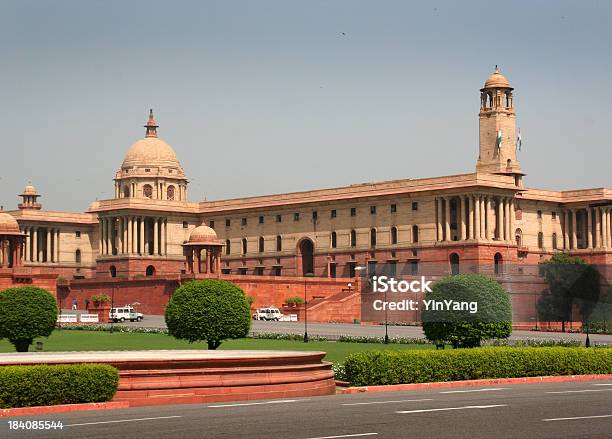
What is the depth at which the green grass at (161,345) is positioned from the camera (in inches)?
2104

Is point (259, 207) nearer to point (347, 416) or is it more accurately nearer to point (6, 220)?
point (6, 220)

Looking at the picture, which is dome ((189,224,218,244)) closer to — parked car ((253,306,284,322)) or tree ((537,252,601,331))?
parked car ((253,306,284,322))

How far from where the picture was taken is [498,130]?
4373 inches

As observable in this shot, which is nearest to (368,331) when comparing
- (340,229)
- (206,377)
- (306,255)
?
(340,229)

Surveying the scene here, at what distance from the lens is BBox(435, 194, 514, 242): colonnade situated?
104 metres

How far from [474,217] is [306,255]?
1892cm

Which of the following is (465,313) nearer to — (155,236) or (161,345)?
(161,345)

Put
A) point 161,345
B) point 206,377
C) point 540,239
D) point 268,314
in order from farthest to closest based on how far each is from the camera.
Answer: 1. point 540,239
2. point 268,314
3. point 161,345
4. point 206,377

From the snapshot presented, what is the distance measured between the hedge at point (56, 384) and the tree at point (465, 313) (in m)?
17.9

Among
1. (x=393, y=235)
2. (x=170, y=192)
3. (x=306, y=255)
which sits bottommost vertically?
(x=306, y=255)

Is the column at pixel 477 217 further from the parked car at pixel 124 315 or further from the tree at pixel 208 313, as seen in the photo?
the tree at pixel 208 313

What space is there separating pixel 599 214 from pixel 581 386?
8784 centimetres

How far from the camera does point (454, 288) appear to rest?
1661 inches

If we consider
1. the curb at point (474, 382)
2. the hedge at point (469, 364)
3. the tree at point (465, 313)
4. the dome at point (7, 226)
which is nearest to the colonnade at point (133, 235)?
the dome at point (7, 226)
